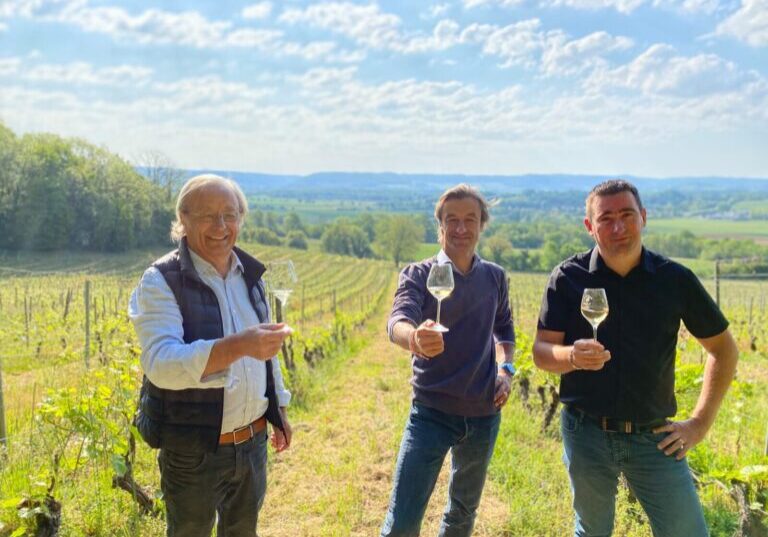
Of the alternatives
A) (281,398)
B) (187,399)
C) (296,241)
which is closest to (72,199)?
(296,241)

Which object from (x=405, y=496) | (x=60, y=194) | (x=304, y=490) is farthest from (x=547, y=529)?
(x=60, y=194)

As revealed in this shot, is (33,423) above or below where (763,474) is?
below

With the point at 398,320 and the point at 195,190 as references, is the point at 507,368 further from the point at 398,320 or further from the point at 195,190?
the point at 195,190

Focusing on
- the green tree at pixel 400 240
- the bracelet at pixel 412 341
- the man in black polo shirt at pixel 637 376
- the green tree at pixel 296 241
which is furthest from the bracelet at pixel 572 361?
the green tree at pixel 296 241

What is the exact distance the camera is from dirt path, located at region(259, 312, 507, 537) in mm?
3402

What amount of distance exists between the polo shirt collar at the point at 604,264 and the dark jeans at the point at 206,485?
149 cm

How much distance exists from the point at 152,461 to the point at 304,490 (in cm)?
114

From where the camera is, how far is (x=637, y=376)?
6.61 feet

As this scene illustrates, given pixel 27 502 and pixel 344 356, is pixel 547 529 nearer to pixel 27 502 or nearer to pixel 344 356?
pixel 27 502

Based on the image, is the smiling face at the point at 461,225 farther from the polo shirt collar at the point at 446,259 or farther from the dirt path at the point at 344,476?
the dirt path at the point at 344,476

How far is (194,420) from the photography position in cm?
182

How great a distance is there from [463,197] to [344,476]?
8.99 ft

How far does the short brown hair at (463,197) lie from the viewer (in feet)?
7.84

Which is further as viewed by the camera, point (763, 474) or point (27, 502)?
point (763, 474)
